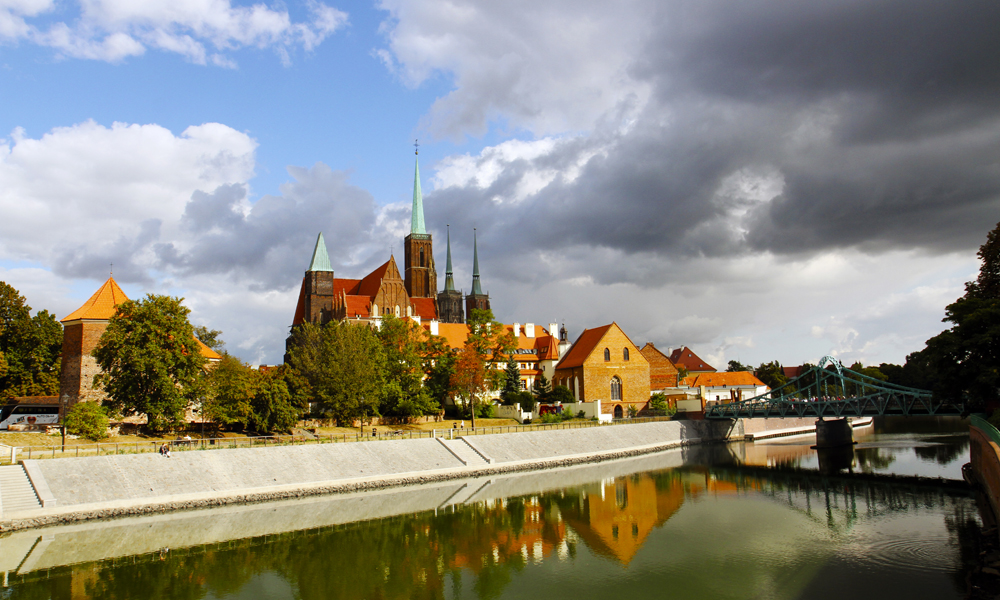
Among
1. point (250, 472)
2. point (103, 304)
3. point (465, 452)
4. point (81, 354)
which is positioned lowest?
point (465, 452)

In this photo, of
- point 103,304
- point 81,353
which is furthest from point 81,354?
point 103,304

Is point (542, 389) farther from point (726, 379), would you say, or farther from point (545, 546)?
point (545, 546)

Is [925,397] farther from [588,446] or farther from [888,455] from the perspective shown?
[588,446]

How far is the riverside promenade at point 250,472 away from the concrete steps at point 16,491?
0.03 m

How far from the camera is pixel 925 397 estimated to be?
4478 centimetres

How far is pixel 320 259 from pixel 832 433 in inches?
2292

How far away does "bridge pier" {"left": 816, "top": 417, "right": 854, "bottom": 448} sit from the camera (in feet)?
179

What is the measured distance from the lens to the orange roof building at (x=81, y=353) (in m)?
43.5

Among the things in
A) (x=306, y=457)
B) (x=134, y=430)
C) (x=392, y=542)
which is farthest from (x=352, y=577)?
(x=134, y=430)

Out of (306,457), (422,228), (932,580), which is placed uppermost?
(422,228)

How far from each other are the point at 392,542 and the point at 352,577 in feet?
13.6

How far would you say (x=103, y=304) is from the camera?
46.1 meters

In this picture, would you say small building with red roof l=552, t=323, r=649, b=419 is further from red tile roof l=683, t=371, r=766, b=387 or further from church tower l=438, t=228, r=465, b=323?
church tower l=438, t=228, r=465, b=323

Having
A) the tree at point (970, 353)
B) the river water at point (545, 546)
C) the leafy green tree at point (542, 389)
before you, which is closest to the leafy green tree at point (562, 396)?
the leafy green tree at point (542, 389)
